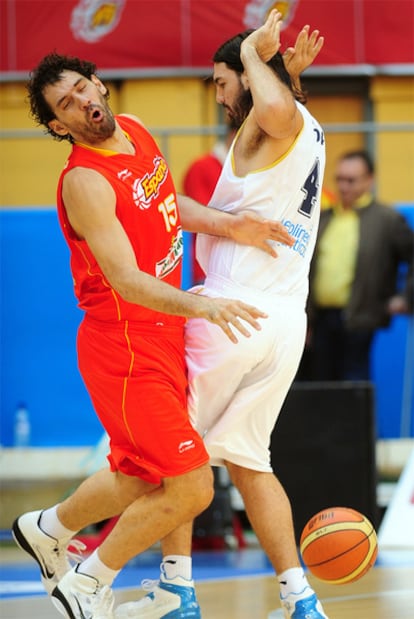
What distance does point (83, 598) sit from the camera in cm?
548

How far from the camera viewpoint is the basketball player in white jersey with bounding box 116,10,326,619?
550 centimetres

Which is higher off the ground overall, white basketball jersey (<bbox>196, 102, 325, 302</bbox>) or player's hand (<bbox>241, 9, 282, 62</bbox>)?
player's hand (<bbox>241, 9, 282, 62</bbox>)

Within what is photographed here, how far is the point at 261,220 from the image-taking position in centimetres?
548

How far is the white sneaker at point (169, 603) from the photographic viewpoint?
563 centimetres

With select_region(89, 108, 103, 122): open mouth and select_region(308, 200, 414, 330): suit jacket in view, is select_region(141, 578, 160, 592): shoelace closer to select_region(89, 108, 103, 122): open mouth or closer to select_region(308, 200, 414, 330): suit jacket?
select_region(89, 108, 103, 122): open mouth

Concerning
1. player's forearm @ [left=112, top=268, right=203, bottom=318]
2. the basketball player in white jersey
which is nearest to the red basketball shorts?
the basketball player in white jersey

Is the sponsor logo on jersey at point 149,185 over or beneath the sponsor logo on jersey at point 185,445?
over

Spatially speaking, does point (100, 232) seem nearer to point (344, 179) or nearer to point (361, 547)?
point (361, 547)

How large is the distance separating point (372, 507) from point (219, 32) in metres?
5.23

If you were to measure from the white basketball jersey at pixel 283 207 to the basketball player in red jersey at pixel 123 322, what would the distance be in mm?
85

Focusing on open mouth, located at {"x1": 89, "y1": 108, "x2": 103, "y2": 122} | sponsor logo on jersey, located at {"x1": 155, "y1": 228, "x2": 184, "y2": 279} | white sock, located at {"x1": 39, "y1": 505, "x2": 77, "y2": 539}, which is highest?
open mouth, located at {"x1": 89, "y1": 108, "x2": 103, "y2": 122}

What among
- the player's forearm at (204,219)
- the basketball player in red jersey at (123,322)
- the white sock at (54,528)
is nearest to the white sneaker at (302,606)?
the basketball player in red jersey at (123,322)

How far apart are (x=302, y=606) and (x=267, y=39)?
2.27 meters

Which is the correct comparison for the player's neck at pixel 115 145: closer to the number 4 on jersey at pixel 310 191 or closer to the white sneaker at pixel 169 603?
the number 4 on jersey at pixel 310 191
